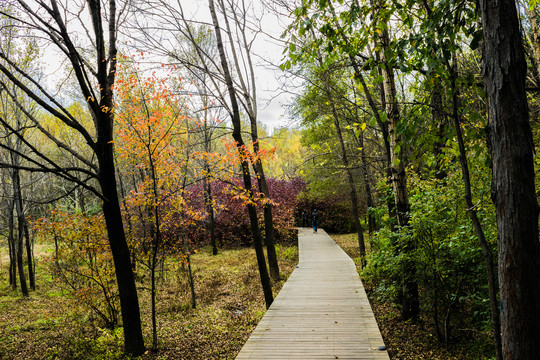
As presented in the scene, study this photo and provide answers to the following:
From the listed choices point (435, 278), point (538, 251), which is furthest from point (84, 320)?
point (538, 251)

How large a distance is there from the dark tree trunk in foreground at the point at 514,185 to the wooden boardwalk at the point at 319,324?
7.36ft

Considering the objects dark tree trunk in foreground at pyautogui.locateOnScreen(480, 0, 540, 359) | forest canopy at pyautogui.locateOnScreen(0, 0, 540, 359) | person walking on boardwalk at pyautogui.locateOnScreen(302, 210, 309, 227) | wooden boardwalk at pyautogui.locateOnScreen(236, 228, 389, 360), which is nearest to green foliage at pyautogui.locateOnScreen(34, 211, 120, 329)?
forest canopy at pyautogui.locateOnScreen(0, 0, 540, 359)

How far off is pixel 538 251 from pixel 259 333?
388 centimetres

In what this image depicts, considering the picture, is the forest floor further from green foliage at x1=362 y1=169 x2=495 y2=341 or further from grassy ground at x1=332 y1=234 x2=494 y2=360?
green foliage at x1=362 y1=169 x2=495 y2=341

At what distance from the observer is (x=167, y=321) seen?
26.5 ft

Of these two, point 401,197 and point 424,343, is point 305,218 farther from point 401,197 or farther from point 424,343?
point 424,343

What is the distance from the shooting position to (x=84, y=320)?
7930 millimetres

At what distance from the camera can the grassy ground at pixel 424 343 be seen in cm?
433

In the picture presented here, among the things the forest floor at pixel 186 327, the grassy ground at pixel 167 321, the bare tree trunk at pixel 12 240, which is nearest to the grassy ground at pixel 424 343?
the forest floor at pixel 186 327

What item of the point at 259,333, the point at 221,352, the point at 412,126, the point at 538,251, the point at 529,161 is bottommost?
the point at 221,352

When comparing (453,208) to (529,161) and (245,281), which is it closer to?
(529,161)

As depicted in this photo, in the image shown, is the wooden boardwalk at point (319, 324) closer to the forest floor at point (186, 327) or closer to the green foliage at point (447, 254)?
the forest floor at point (186, 327)

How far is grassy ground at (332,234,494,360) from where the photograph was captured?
14.2 ft

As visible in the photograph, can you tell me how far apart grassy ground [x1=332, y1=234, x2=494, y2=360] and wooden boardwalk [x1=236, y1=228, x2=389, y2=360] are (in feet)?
1.97
